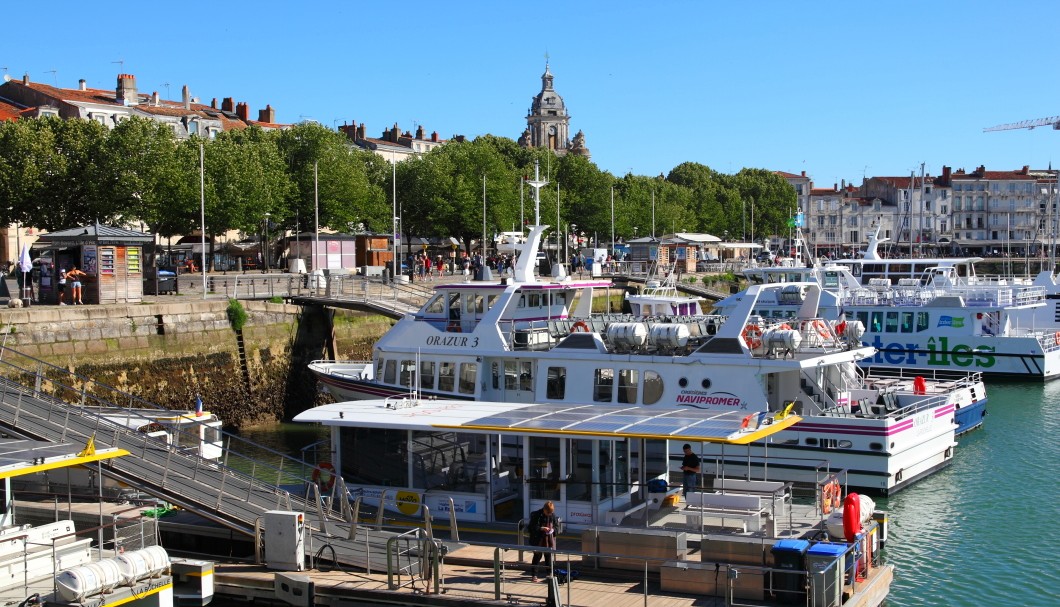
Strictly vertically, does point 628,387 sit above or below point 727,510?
above

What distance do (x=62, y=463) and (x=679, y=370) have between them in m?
16.1

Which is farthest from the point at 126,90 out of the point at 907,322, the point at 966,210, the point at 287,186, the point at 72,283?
the point at 966,210

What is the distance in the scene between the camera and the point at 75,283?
37844 millimetres

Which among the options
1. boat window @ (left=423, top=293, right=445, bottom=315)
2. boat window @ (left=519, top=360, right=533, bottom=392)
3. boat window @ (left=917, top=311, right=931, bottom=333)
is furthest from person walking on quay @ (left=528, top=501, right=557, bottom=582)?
boat window @ (left=917, top=311, right=931, bottom=333)

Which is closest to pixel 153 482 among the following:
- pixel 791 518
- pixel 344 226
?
pixel 791 518

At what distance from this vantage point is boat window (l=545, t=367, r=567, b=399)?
98.5 ft

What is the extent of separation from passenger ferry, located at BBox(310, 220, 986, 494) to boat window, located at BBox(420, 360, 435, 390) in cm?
4

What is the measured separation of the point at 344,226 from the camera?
238 ft

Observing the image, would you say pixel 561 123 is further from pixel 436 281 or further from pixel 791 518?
pixel 791 518

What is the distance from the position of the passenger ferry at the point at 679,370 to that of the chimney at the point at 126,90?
6307 cm

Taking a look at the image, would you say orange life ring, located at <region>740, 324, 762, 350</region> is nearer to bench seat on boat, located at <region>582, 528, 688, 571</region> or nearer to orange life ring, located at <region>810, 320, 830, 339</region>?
orange life ring, located at <region>810, 320, 830, 339</region>

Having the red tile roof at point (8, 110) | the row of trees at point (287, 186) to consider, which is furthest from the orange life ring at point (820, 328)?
the red tile roof at point (8, 110)

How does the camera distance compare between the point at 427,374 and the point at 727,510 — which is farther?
the point at 427,374

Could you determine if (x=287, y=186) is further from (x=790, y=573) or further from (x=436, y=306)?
A: (x=790, y=573)
